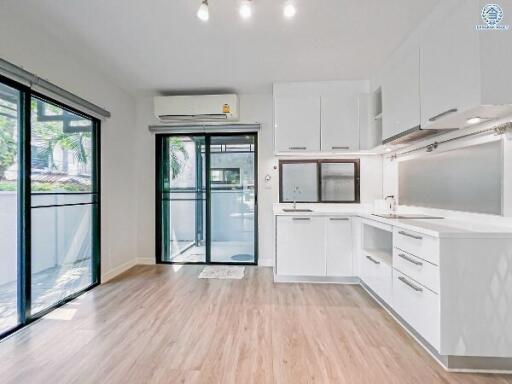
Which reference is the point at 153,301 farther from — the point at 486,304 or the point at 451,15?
the point at 451,15

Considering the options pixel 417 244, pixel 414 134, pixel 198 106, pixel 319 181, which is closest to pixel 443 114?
pixel 414 134

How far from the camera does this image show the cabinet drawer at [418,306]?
1902 mm

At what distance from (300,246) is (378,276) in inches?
38.9

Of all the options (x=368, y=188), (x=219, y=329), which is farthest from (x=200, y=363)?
(x=368, y=188)

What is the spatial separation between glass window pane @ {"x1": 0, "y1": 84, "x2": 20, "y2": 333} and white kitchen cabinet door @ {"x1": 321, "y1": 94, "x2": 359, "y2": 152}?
3253 mm

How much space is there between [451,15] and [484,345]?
2248 mm

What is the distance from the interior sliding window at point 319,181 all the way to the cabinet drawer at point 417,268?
176cm

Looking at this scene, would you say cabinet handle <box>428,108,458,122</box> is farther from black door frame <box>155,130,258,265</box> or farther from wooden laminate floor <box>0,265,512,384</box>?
black door frame <box>155,130,258,265</box>

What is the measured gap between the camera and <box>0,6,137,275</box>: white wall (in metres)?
2.40

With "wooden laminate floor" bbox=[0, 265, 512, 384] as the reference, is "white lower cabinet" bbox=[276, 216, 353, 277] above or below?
above

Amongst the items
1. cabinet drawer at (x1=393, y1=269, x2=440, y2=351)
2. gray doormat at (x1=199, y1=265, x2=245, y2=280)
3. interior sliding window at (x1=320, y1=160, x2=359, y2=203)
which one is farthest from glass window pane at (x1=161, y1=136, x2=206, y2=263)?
cabinet drawer at (x1=393, y1=269, x2=440, y2=351)

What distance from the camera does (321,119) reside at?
12.4 ft

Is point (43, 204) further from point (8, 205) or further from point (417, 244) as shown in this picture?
point (417, 244)

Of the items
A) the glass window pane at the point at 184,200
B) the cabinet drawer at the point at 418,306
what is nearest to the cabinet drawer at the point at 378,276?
the cabinet drawer at the point at 418,306
